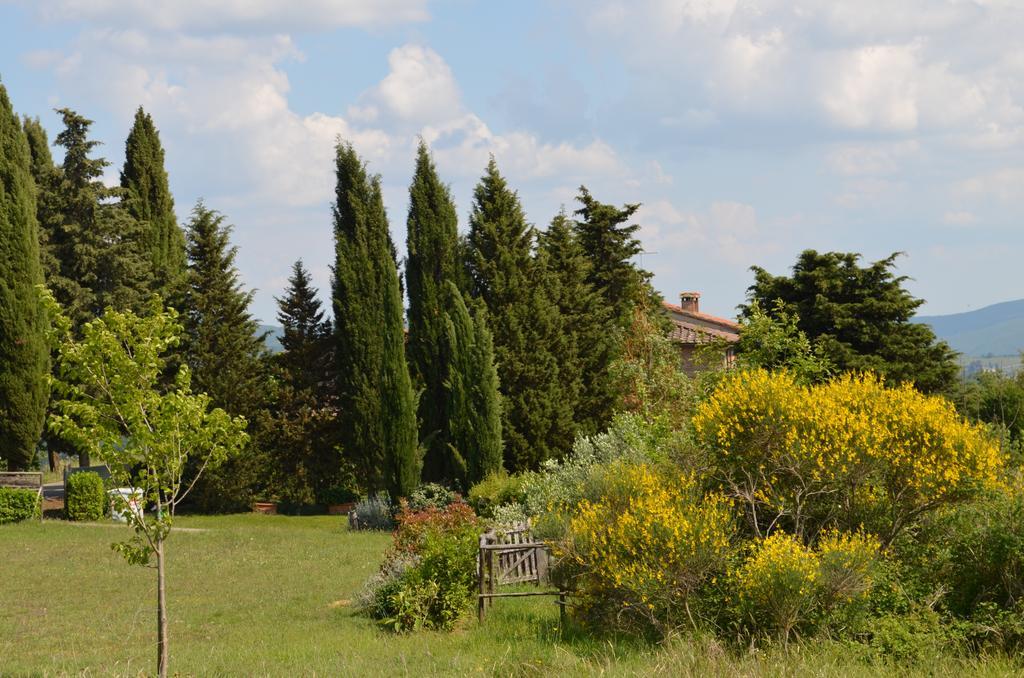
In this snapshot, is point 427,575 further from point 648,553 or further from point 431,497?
point 431,497

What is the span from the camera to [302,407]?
35688 mm

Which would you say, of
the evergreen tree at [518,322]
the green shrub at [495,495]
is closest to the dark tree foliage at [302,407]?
the evergreen tree at [518,322]

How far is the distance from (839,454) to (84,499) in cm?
2353

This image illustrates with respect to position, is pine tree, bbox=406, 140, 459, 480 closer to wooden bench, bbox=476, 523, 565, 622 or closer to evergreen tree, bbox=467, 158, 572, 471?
evergreen tree, bbox=467, 158, 572, 471

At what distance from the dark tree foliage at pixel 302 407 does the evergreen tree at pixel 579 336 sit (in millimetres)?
8714

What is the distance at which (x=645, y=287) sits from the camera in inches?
1597

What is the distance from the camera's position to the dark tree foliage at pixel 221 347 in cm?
3291

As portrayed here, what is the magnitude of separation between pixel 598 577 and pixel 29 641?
744 centimetres

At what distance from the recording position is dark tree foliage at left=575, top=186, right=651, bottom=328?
39156 mm

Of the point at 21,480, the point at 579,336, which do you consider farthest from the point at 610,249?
the point at 21,480

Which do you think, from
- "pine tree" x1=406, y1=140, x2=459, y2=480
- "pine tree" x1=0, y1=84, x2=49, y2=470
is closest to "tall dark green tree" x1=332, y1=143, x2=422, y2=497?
"pine tree" x1=406, y1=140, x2=459, y2=480

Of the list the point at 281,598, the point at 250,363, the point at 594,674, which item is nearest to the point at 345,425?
the point at 250,363

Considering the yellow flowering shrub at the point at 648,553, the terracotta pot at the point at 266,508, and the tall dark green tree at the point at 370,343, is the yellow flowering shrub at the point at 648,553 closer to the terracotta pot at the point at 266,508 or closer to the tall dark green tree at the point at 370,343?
the tall dark green tree at the point at 370,343

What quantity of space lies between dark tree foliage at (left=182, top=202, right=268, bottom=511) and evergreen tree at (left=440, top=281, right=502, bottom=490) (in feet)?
24.8
